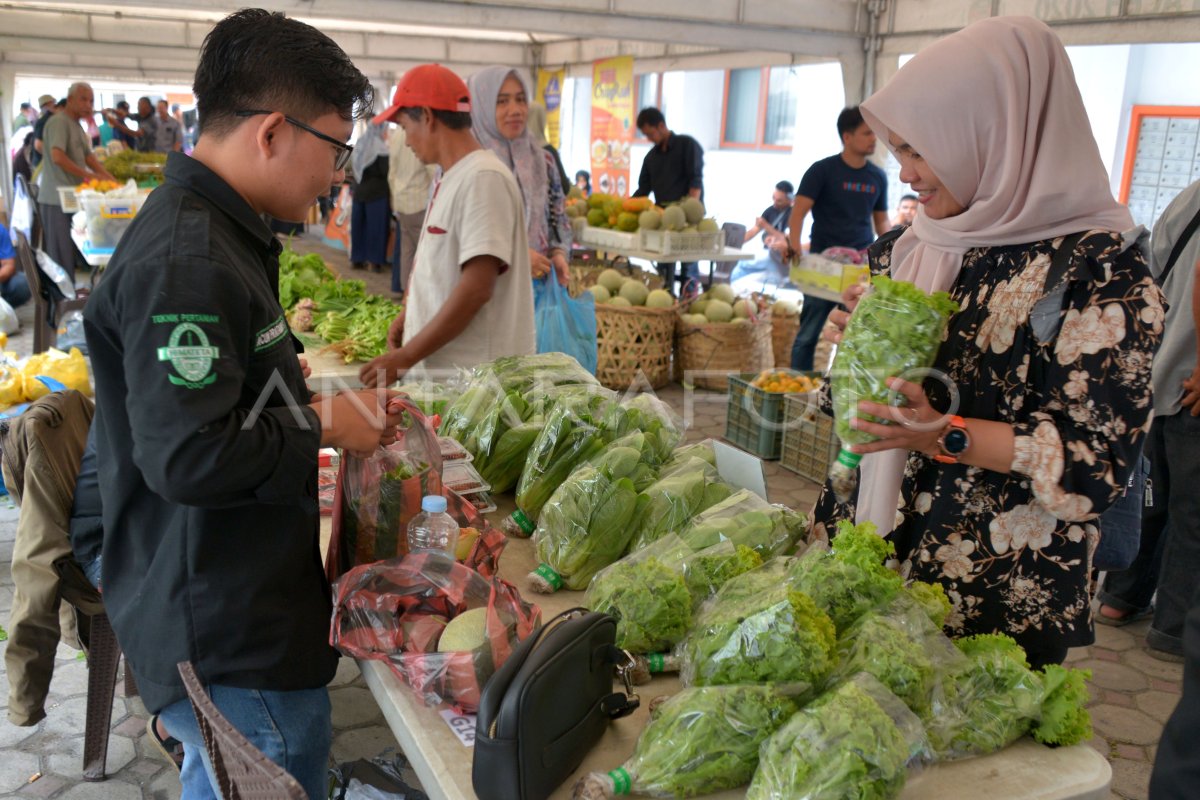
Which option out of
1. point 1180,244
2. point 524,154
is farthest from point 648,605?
point 524,154

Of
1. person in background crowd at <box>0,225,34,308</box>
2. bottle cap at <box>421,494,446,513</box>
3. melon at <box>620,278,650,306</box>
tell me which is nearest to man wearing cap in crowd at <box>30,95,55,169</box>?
person in background crowd at <box>0,225,34,308</box>

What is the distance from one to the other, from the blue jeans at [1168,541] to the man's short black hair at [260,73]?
3.16 m

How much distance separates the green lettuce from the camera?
1209mm

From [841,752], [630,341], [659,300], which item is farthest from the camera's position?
[659,300]

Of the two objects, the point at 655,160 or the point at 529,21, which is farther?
the point at 655,160

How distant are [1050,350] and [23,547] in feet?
7.76

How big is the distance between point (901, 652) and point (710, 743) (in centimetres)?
31

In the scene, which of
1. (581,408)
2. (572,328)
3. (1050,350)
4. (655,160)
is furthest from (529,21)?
(1050,350)

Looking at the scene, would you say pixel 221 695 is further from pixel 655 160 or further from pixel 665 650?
pixel 655 160

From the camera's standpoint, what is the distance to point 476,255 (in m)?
2.83

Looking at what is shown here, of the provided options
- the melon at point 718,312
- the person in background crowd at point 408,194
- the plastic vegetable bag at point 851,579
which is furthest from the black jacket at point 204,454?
the person in background crowd at point 408,194

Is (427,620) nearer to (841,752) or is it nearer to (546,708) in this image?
(546,708)

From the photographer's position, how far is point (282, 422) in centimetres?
135

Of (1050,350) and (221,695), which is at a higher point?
(1050,350)
